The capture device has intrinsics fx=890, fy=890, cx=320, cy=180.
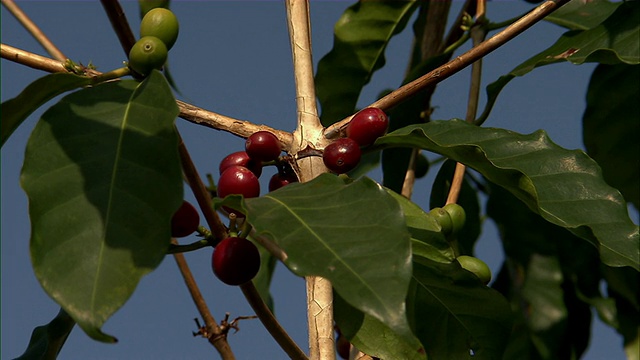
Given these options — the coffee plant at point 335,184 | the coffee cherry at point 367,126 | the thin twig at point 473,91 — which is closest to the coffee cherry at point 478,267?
the coffee plant at point 335,184

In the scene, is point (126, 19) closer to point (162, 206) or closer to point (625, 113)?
point (162, 206)

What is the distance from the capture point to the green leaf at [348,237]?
769mm

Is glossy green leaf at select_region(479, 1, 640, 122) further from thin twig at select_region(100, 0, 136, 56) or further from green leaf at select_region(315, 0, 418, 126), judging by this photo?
thin twig at select_region(100, 0, 136, 56)

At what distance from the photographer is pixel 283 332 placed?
103 cm

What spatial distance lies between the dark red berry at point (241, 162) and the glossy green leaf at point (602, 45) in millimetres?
647

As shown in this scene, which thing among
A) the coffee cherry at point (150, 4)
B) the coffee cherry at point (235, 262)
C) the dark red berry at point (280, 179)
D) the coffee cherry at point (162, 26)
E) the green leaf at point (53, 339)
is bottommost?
the green leaf at point (53, 339)

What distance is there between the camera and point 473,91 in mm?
1729

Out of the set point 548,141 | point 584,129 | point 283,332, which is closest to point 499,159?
point 548,141

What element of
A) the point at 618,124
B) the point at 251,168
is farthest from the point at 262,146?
the point at 618,124

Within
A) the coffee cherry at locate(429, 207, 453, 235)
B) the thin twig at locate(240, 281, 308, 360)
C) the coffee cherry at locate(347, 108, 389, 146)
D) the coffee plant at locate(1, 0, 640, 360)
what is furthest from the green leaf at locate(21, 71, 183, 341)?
the coffee cherry at locate(429, 207, 453, 235)

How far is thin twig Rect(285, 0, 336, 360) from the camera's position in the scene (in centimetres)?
107

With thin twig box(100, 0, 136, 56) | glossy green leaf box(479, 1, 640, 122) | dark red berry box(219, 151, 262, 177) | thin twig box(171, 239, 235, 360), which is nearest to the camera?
thin twig box(100, 0, 136, 56)

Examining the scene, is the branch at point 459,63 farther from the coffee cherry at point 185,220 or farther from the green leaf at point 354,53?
the green leaf at point 354,53

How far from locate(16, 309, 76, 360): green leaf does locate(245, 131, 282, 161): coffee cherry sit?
1.29ft
